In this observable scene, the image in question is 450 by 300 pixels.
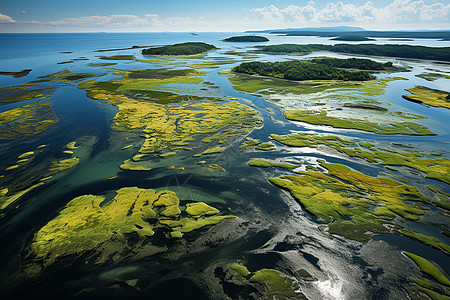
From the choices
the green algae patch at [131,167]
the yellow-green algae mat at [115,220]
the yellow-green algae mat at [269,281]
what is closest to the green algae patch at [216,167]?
the yellow-green algae mat at [115,220]

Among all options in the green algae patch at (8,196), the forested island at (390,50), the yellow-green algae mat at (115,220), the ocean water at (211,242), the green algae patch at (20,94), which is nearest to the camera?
the ocean water at (211,242)

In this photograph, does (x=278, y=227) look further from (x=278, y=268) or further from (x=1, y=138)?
(x=1, y=138)

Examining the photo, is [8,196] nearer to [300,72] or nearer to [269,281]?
[269,281]

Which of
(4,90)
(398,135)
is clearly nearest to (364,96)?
(398,135)

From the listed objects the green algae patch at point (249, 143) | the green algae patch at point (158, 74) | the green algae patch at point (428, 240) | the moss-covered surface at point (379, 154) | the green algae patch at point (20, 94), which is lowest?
the green algae patch at point (428, 240)

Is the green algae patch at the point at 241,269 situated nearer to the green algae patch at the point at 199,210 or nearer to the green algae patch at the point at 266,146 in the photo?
the green algae patch at the point at 199,210

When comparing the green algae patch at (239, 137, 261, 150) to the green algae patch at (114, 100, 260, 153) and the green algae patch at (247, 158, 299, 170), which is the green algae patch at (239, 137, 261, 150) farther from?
the green algae patch at (247, 158, 299, 170)
